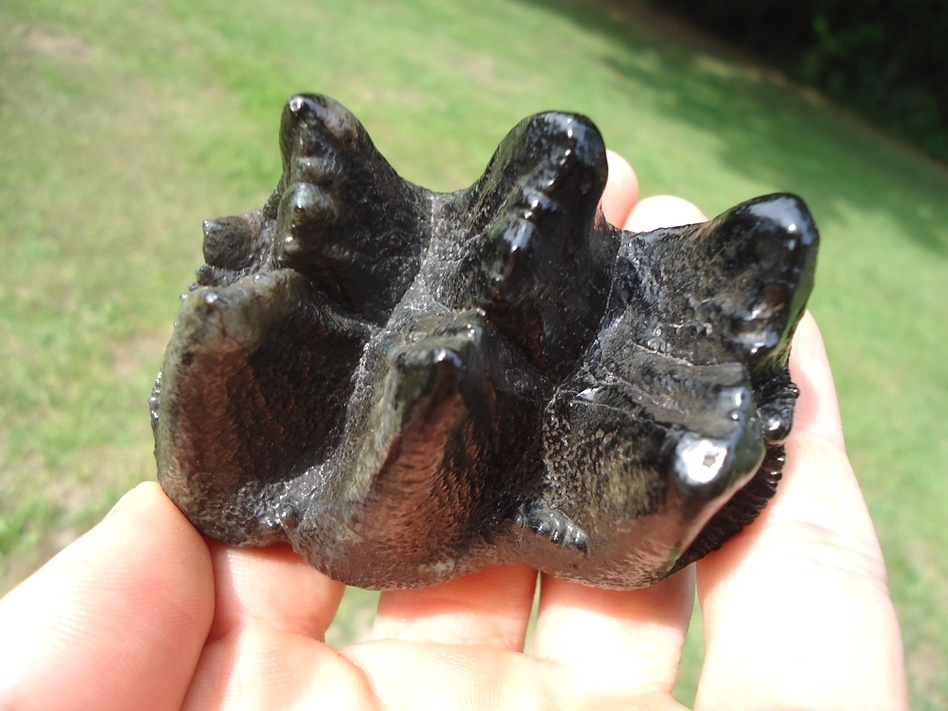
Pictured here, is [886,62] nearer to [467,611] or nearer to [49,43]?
[49,43]

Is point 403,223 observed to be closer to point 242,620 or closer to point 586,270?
point 586,270

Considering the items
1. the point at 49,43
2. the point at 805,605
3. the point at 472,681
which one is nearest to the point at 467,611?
the point at 472,681

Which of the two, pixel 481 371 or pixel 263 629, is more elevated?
pixel 481 371

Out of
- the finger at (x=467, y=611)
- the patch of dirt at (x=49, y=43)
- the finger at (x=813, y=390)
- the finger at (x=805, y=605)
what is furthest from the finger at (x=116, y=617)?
the patch of dirt at (x=49, y=43)

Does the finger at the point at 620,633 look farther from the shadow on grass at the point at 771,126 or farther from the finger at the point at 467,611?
the shadow on grass at the point at 771,126

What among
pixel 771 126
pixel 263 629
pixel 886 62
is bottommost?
pixel 263 629

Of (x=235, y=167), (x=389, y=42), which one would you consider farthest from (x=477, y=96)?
(x=235, y=167)
